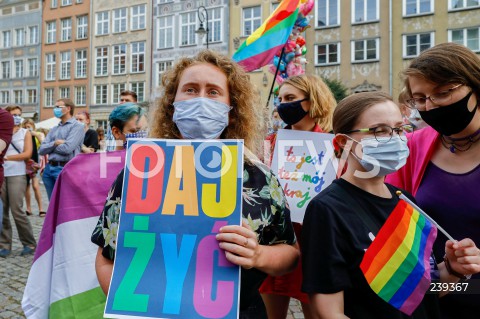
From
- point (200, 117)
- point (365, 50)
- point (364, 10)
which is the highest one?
point (364, 10)

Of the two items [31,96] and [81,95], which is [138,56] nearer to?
[81,95]

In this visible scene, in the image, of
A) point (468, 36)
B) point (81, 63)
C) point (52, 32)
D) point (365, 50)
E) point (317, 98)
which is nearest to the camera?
point (317, 98)

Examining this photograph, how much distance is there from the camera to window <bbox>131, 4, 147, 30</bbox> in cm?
3306

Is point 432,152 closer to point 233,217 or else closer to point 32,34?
point 233,217

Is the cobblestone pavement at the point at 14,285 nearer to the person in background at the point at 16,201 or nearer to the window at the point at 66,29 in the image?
the person in background at the point at 16,201

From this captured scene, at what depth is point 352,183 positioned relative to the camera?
5.33 feet

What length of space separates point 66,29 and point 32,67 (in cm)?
479

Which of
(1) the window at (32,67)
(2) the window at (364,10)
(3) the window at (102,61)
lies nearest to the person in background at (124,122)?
(2) the window at (364,10)

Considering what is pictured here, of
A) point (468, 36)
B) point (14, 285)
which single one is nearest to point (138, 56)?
point (468, 36)

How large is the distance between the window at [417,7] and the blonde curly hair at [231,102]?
2550 centimetres

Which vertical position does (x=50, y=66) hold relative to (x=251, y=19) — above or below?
below

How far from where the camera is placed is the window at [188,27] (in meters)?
31.0

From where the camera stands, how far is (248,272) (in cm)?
147

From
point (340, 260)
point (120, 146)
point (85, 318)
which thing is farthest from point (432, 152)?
point (120, 146)
